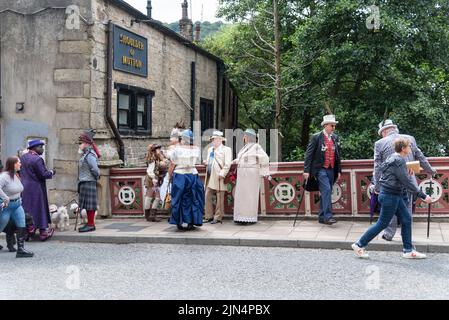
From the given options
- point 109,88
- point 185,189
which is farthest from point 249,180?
point 109,88

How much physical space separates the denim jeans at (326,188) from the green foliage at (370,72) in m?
4.52

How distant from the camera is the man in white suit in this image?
33.1ft

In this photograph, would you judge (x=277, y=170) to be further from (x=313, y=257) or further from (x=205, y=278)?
(x=205, y=278)

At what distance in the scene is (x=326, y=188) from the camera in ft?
30.9

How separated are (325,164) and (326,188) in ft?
1.44

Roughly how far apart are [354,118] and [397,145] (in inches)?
315

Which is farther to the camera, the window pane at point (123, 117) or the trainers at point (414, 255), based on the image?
the window pane at point (123, 117)

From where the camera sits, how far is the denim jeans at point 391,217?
7.05 meters

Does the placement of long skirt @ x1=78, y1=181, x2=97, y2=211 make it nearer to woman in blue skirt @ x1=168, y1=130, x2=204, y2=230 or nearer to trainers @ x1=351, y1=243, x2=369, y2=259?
woman in blue skirt @ x1=168, y1=130, x2=204, y2=230

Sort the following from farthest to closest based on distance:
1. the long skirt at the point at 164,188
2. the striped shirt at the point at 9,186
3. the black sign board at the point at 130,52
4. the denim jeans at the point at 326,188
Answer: the black sign board at the point at 130,52 < the long skirt at the point at 164,188 < the denim jeans at the point at 326,188 < the striped shirt at the point at 9,186

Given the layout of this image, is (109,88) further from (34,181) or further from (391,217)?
(391,217)

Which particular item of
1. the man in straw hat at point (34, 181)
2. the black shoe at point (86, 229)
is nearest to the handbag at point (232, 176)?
the black shoe at point (86, 229)

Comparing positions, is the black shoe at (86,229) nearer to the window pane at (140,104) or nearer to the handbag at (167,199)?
the handbag at (167,199)

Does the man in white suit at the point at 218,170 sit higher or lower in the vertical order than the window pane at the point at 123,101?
lower
